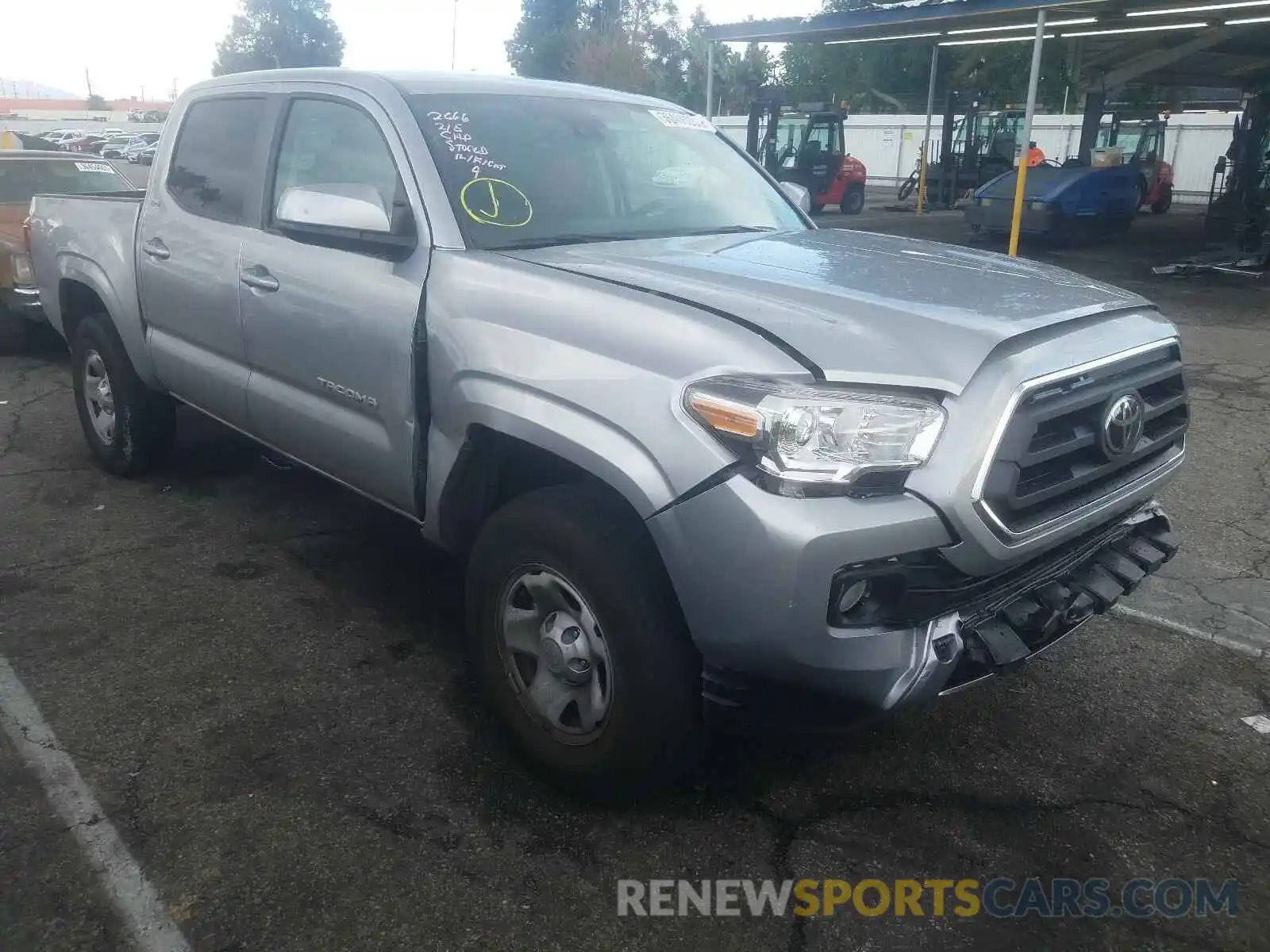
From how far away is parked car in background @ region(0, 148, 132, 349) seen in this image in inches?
330

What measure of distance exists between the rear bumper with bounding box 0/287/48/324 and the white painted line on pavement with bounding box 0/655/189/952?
18.7ft

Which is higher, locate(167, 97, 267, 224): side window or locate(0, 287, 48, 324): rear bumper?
locate(167, 97, 267, 224): side window

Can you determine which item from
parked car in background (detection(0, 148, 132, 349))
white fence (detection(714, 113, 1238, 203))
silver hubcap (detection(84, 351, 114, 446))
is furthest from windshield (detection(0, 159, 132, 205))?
white fence (detection(714, 113, 1238, 203))

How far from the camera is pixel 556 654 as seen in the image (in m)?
2.76

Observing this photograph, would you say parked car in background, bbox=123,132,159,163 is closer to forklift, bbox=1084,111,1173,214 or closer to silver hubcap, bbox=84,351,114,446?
forklift, bbox=1084,111,1173,214

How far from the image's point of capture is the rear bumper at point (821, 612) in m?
2.27

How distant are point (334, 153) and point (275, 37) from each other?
84.1 metres

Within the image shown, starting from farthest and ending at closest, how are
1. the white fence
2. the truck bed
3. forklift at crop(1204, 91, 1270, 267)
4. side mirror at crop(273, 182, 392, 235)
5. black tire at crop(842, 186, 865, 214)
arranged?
the white fence → black tire at crop(842, 186, 865, 214) → forklift at crop(1204, 91, 1270, 267) → the truck bed → side mirror at crop(273, 182, 392, 235)

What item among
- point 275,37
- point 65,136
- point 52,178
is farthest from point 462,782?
point 275,37

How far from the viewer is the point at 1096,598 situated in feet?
9.24

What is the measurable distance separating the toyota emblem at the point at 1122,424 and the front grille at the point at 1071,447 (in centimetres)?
1

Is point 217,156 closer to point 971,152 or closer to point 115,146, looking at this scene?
point 971,152

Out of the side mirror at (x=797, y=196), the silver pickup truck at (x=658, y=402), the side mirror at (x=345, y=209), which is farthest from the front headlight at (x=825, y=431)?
the side mirror at (x=797, y=196)

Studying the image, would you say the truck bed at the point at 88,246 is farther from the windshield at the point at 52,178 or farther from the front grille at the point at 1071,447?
the front grille at the point at 1071,447
